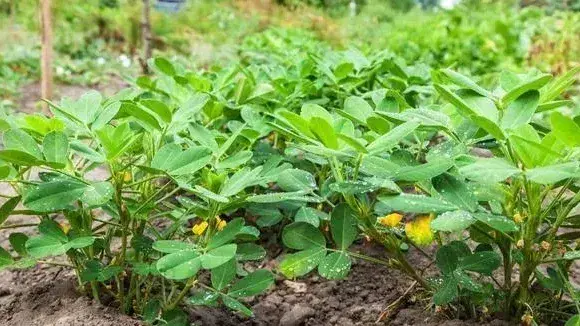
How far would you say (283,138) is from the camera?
203 cm

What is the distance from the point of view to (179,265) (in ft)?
3.70

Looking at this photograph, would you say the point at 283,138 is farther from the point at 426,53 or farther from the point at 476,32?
the point at 476,32

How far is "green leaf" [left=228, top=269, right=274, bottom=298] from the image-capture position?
4.23 ft

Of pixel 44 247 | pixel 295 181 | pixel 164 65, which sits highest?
pixel 164 65

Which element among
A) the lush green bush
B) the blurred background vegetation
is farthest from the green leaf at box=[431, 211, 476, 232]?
the blurred background vegetation

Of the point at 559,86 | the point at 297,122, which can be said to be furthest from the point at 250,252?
the point at 559,86

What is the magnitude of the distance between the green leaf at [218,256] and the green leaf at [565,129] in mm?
531

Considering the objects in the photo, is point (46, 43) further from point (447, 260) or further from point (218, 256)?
point (447, 260)

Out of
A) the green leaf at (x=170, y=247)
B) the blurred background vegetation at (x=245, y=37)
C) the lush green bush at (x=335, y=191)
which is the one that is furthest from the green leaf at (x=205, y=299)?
the blurred background vegetation at (x=245, y=37)

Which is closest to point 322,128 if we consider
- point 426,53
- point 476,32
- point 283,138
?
point 283,138

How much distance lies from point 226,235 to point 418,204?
13.8 inches

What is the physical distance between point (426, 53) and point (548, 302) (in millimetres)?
4290

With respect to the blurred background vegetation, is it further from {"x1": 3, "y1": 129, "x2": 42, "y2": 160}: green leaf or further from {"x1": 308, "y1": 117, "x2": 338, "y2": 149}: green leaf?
{"x1": 3, "y1": 129, "x2": 42, "y2": 160}: green leaf

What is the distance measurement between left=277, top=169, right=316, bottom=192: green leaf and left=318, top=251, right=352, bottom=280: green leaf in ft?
0.46
